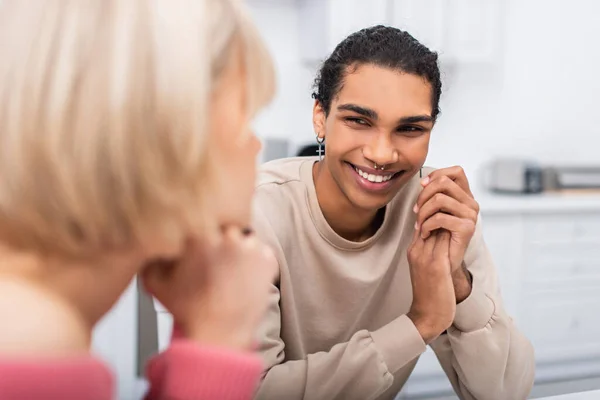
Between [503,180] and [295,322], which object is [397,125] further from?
[503,180]

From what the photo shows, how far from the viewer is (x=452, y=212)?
98 cm

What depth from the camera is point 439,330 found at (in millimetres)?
945

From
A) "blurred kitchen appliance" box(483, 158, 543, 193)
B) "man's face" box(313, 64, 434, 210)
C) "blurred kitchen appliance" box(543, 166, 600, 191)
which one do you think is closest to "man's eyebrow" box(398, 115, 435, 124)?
"man's face" box(313, 64, 434, 210)

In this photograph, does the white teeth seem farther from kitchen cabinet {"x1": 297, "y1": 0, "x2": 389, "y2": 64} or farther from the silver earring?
kitchen cabinet {"x1": 297, "y1": 0, "x2": 389, "y2": 64}

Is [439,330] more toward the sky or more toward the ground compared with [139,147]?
more toward the ground

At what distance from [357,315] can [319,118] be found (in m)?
0.37

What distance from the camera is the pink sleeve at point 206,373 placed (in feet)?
1.44

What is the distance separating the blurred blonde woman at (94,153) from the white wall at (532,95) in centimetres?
242

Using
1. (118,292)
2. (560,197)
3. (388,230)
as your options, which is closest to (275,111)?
(560,197)

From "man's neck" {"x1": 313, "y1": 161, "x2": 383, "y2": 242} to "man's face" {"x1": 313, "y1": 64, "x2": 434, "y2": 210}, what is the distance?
5cm

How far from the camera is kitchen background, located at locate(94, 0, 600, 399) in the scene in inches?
92.1

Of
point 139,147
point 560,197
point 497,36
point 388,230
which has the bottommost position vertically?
point 560,197

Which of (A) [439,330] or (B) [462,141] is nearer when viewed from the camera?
(A) [439,330]

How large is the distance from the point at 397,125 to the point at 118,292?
0.63m
